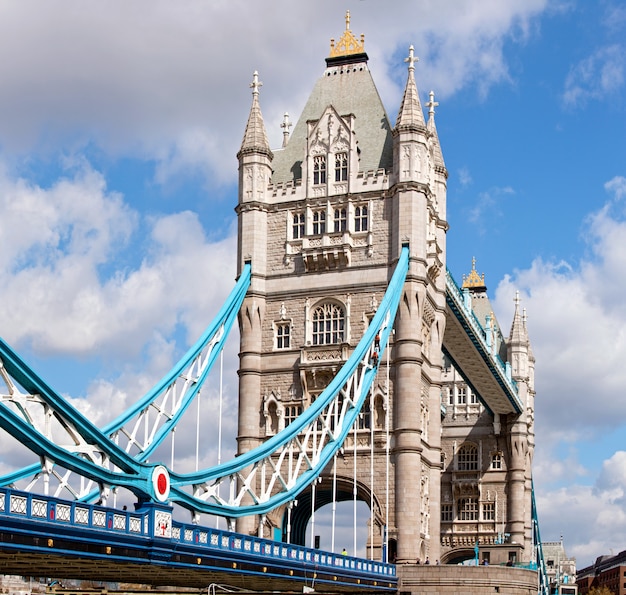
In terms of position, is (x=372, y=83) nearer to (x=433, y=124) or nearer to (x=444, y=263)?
(x=433, y=124)

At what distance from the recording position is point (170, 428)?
45.2 metres

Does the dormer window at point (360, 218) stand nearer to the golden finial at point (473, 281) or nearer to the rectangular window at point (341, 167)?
the rectangular window at point (341, 167)

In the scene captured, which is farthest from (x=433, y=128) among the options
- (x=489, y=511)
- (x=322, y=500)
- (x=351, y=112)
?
(x=489, y=511)

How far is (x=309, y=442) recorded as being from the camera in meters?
53.3

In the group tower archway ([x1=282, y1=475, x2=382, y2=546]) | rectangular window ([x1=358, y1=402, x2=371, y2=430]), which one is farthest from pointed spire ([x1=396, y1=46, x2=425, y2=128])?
tower archway ([x1=282, y1=475, x2=382, y2=546])

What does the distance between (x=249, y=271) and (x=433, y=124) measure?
1206 centimetres

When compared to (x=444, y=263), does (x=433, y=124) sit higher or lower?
higher

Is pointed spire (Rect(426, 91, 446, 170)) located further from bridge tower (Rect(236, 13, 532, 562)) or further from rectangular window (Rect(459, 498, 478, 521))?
rectangular window (Rect(459, 498, 478, 521))

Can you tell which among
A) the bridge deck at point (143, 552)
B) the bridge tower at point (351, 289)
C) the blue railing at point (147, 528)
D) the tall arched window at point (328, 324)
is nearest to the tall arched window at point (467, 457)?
the bridge tower at point (351, 289)

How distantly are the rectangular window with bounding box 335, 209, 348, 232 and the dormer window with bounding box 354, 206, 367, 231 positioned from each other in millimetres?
484

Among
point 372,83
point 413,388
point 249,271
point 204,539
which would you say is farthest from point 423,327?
point 204,539

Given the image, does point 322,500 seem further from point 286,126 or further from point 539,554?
point 539,554

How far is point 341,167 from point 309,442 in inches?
499

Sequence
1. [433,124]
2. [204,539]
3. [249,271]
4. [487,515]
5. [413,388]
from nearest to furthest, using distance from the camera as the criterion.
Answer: [204,539] → [413,388] → [249,271] → [433,124] → [487,515]
